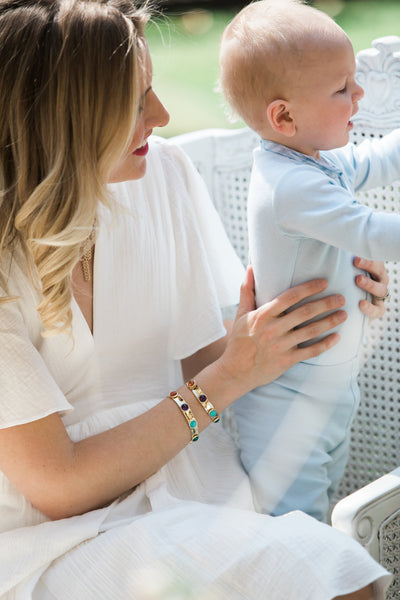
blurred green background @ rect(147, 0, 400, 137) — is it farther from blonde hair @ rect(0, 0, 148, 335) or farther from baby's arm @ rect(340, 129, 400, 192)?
blonde hair @ rect(0, 0, 148, 335)

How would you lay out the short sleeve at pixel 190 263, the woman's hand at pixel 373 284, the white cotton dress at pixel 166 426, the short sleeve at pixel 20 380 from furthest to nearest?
the short sleeve at pixel 190 263
the woman's hand at pixel 373 284
the short sleeve at pixel 20 380
the white cotton dress at pixel 166 426

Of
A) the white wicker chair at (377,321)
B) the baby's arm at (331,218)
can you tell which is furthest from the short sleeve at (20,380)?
the white wicker chair at (377,321)

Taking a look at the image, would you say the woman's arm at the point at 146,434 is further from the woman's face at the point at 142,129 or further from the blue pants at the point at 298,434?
the woman's face at the point at 142,129

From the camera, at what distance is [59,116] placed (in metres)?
1.28

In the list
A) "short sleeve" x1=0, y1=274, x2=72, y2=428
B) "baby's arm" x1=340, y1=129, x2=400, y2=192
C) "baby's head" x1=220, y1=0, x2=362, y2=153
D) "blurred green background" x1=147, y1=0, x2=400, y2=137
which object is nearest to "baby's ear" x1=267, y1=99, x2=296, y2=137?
"baby's head" x1=220, y1=0, x2=362, y2=153

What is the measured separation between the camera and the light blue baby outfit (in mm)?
1359

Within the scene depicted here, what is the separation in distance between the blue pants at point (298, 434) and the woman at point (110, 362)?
50mm

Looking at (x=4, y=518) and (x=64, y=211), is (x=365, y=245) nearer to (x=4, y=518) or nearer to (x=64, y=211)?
(x=64, y=211)

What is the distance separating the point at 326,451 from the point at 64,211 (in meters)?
0.65

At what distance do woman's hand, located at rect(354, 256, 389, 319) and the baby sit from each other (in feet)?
0.05

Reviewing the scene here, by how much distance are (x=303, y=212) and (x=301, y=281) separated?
149mm

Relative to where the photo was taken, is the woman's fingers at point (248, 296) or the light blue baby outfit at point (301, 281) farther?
the woman's fingers at point (248, 296)

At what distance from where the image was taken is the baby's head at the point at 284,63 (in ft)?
4.38

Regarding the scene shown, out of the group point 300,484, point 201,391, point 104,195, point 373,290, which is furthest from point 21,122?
point 300,484
